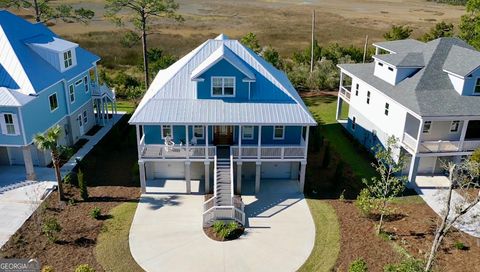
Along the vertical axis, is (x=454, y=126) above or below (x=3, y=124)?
below

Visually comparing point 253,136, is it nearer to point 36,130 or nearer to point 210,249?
point 210,249

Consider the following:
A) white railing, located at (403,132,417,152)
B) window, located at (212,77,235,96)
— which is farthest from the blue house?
white railing, located at (403,132,417,152)

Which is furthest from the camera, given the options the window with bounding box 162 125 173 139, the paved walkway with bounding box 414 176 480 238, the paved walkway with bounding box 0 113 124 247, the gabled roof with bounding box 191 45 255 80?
the window with bounding box 162 125 173 139

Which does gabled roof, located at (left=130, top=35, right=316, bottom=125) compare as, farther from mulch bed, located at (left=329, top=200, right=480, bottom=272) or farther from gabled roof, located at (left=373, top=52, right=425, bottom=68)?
gabled roof, located at (left=373, top=52, right=425, bottom=68)

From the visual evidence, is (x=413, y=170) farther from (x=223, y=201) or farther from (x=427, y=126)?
(x=223, y=201)

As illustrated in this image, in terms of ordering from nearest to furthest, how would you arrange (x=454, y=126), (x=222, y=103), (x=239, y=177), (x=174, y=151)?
(x=174, y=151)
(x=239, y=177)
(x=222, y=103)
(x=454, y=126)

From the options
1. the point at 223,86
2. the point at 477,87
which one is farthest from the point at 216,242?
the point at 477,87

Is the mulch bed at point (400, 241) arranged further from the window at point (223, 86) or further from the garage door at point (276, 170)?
the window at point (223, 86)

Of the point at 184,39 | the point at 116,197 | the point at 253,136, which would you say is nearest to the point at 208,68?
the point at 253,136
